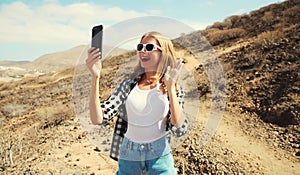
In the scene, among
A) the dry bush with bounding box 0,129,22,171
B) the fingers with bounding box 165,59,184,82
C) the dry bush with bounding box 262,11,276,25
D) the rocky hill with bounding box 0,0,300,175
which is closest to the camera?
the fingers with bounding box 165,59,184,82

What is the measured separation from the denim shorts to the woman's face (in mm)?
413

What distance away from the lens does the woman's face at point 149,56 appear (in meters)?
1.57

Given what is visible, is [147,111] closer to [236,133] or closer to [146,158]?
[146,158]

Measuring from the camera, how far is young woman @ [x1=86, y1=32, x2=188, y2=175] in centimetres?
156

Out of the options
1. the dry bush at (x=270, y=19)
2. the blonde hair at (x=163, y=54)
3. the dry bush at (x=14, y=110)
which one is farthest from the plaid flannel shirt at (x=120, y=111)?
the dry bush at (x=270, y=19)

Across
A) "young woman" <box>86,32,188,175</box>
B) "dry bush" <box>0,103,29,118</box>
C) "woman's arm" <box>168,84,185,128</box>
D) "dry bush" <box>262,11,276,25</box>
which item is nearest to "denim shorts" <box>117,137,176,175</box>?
"young woman" <box>86,32,188,175</box>

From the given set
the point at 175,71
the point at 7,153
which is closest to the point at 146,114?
the point at 175,71

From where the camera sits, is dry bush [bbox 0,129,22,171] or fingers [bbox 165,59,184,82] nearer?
fingers [bbox 165,59,184,82]

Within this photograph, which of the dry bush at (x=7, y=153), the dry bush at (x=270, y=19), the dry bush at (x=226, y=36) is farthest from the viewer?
the dry bush at (x=226, y=36)

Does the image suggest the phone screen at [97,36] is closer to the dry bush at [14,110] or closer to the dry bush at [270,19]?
the dry bush at [14,110]

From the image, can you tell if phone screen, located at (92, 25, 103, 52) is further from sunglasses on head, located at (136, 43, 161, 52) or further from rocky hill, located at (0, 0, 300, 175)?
rocky hill, located at (0, 0, 300, 175)

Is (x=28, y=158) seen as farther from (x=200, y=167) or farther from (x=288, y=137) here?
(x=288, y=137)

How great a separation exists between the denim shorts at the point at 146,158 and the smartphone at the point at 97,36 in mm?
552

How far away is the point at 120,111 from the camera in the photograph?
1.69 meters
